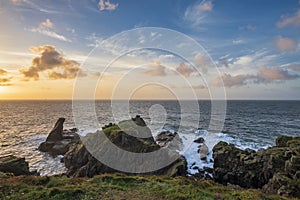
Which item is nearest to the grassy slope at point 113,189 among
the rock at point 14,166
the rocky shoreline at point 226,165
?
the rocky shoreline at point 226,165

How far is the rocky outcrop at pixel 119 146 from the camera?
2448cm

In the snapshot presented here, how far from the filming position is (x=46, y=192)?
456 inches

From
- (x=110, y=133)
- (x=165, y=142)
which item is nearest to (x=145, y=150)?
(x=110, y=133)

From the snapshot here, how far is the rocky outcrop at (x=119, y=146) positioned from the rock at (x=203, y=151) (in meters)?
8.64

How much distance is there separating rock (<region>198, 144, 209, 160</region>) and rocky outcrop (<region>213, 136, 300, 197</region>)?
393cm

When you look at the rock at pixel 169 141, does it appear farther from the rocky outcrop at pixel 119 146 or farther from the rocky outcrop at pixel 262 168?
the rocky outcrop at pixel 119 146

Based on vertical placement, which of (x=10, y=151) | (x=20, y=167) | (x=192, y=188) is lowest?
(x=10, y=151)

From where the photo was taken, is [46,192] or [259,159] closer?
[46,192]

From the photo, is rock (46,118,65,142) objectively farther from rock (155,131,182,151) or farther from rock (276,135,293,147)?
rock (276,135,293,147)

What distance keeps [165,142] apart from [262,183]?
23.7 m

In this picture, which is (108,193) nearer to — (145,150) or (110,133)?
(145,150)

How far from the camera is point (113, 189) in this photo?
12953 mm

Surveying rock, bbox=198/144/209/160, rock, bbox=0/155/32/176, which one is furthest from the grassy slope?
rock, bbox=198/144/209/160

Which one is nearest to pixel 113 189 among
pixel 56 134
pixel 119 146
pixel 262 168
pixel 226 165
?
pixel 119 146
